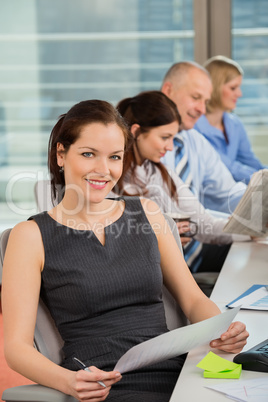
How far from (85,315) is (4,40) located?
10.5 ft

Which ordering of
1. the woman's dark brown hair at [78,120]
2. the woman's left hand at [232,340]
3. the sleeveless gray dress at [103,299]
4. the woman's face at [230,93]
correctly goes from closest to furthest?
1. the woman's left hand at [232,340]
2. the sleeveless gray dress at [103,299]
3. the woman's dark brown hair at [78,120]
4. the woman's face at [230,93]

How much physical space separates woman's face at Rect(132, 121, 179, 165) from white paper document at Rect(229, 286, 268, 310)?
3.21 feet

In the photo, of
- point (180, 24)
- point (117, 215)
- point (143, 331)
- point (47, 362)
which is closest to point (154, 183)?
point (117, 215)

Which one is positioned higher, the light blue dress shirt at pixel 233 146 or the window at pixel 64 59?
the window at pixel 64 59

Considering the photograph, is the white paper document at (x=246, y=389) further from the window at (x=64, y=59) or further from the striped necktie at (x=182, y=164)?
the window at (x=64, y=59)

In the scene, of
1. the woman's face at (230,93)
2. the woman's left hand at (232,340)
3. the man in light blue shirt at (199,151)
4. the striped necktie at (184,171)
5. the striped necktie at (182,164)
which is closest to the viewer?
the woman's left hand at (232,340)

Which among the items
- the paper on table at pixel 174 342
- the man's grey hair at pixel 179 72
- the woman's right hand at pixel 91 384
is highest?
the man's grey hair at pixel 179 72

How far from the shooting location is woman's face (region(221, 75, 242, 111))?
3.81m

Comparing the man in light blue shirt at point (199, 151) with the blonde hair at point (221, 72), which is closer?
the man in light blue shirt at point (199, 151)

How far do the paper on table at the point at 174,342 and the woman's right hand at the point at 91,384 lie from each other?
0.03m

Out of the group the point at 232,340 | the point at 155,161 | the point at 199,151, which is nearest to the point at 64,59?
the point at 199,151

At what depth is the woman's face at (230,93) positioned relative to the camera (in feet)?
12.5

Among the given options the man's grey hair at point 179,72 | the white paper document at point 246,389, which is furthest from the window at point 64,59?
the white paper document at point 246,389

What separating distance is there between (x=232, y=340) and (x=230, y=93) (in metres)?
2.81
